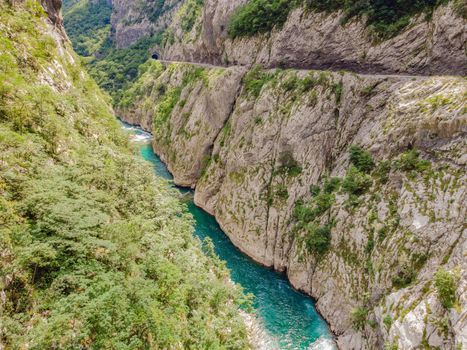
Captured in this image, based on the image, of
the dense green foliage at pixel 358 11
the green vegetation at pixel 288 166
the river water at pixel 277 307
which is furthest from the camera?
the green vegetation at pixel 288 166

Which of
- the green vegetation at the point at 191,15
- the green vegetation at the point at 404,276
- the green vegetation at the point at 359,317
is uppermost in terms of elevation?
the green vegetation at the point at 191,15

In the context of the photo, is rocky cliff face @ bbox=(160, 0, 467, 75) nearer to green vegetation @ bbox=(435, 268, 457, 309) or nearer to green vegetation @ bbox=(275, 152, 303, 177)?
green vegetation @ bbox=(275, 152, 303, 177)

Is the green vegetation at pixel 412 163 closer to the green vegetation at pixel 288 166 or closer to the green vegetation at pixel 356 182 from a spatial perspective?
the green vegetation at pixel 356 182

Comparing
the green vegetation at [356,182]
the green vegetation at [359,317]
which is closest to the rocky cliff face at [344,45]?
the green vegetation at [356,182]

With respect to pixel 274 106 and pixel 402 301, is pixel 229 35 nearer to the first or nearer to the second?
pixel 274 106

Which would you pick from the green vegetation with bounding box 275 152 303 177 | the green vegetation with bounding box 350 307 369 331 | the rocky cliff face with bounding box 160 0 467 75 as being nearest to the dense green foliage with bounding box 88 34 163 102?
the rocky cliff face with bounding box 160 0 467 75

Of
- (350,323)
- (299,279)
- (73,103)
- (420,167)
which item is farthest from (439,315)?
(73,103)

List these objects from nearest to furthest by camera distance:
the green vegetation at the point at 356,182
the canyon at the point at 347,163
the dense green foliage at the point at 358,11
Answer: the canyon at the point at 347,163 < the green vegetation at the point at 356,182 < the dense green foliage at the point at 358,11
